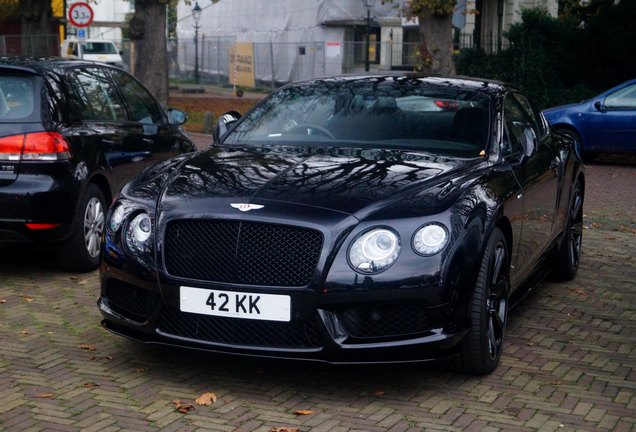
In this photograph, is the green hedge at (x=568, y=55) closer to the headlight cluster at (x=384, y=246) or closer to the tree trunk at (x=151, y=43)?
the tree trunk at (x=151, y=43)

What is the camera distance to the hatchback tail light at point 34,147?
25.7ft

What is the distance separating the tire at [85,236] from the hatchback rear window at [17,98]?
2.42 feet

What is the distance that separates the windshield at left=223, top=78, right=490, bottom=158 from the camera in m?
6.68

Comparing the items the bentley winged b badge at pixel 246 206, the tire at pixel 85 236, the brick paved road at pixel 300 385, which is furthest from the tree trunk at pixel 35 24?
the bentley winged b badge at pixel 246 206

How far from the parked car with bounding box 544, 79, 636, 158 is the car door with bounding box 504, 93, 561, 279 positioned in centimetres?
1129

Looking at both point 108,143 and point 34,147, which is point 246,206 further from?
point 108,143

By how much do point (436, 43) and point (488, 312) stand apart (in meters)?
16.4

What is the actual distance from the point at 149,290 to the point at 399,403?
1.35m

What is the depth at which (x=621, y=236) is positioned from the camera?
11109mm

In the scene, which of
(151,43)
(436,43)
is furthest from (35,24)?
(436,43)

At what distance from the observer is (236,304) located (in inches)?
210

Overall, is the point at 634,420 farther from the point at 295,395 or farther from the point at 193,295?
the point at 193,295

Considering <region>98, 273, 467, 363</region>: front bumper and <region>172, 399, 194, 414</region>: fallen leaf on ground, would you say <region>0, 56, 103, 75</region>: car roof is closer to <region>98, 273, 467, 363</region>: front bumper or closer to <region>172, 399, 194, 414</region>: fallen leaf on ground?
<region>98, 273, 467, 363</region>: front bumper

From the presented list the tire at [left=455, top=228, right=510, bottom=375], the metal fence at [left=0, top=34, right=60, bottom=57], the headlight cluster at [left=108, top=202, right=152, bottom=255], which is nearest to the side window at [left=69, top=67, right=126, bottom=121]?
the headlight cluster at [left=108, top=202, right=152, bottom=255]
